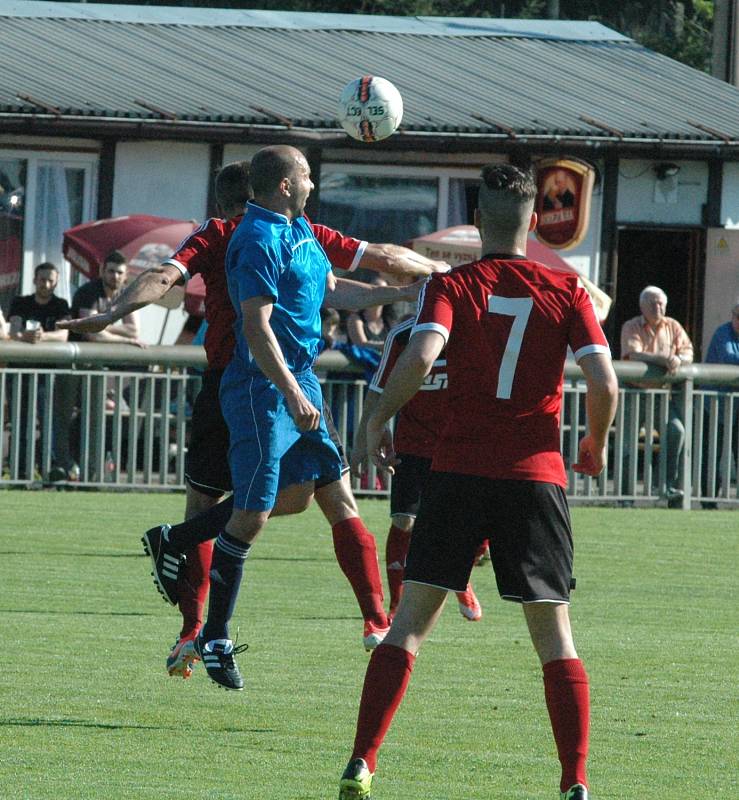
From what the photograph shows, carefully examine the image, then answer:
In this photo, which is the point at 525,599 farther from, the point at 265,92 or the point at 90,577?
the point at 265,92

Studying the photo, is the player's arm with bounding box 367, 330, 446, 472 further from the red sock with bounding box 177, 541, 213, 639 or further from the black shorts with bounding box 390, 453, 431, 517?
the black shorts with bounding box 390, 453, 431, 517

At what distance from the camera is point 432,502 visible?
5.61 meters

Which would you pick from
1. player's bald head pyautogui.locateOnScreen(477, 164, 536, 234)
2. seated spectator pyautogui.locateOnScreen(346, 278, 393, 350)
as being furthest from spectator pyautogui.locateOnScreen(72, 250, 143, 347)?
player's bald head pyautogui.locateOnScreen(477, 164, 536, 234)

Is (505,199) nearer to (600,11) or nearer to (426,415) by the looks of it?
(426,415)

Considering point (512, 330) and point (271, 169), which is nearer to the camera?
point (512, 330)

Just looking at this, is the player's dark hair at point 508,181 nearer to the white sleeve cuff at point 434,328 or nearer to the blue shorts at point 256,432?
the white sleeve cuff at point 434,328

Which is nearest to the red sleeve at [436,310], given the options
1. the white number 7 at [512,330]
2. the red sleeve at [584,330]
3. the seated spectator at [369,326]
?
the white number 7 at [512,330]

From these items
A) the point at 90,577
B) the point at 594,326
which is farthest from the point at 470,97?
the point at 594,326

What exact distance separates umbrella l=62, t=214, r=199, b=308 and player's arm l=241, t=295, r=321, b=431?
9.92 meters

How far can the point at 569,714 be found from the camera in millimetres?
5410

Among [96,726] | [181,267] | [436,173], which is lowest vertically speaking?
[96,726]

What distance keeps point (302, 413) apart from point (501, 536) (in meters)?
1.50

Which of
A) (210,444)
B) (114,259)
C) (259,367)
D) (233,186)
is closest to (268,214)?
(259,367)

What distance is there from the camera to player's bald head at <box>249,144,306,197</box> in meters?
7.34
